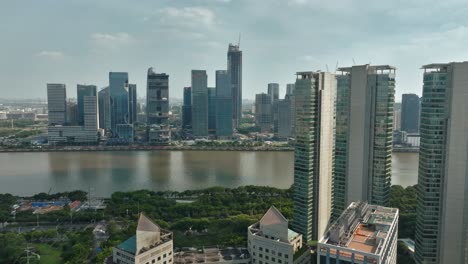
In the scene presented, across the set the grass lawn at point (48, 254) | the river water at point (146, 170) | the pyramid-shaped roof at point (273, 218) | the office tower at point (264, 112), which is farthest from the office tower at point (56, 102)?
the pyramid-shaped roof at point (273, 218)

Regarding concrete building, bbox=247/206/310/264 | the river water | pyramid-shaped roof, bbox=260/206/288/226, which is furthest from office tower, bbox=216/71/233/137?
pyramid-shaped roof, bbox=260/206/288/226

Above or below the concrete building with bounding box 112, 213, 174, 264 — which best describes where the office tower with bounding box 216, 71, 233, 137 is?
above

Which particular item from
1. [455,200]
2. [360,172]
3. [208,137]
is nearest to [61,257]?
[360,172]

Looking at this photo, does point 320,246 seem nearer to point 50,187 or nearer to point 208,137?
point 50,187

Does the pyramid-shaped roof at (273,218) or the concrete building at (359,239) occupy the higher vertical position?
the concrete building at (359,239)

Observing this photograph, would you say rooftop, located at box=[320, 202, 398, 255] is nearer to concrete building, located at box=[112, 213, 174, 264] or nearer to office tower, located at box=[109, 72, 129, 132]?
concrete building, located at box=[112, 213, 174, 264]

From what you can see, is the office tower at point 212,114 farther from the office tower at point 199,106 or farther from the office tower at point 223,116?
the office tower at point 199,106

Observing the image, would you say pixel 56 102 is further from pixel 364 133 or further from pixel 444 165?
pixel 444 165
